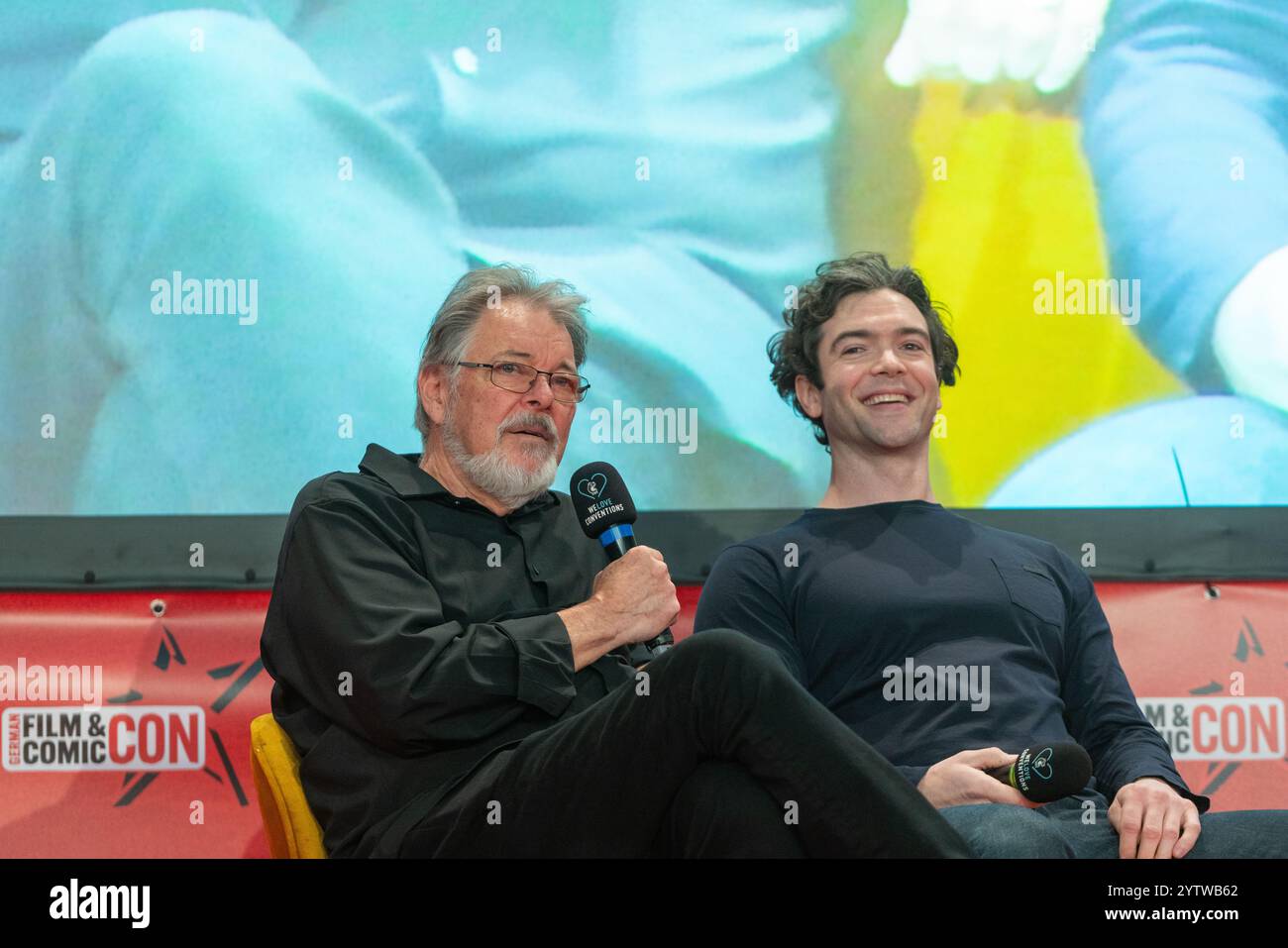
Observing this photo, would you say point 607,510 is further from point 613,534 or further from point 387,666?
point 387,666

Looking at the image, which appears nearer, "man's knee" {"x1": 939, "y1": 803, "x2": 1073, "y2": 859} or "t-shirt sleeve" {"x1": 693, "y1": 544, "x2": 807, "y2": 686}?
"man's knee" {"x1": 939, "y1": 803, "x2": 1073, "y2": 859}

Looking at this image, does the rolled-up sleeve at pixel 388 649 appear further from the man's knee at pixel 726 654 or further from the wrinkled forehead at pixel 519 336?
the wrinkled forehead at pixel 519 336

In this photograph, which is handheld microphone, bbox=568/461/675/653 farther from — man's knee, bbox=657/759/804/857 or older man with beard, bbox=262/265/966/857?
man's knee, bbox=657/759/804/857

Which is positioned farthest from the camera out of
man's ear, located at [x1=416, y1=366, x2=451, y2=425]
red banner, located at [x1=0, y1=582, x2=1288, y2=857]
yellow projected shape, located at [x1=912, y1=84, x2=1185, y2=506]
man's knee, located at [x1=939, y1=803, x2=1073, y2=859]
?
yellow projected shape, located at [x1=912, y1=84, x2=1185, y2=506]

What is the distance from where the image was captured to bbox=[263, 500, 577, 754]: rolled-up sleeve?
189cm

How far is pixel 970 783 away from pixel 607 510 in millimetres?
731

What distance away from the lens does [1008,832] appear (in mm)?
1826

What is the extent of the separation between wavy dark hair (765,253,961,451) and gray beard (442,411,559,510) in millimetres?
618

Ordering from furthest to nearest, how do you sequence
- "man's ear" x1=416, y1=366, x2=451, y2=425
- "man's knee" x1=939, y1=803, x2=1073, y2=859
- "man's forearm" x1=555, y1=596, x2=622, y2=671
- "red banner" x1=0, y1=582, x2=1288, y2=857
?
"red banner" x1=0, y1=582, x2=1288, y2=857
"man's ear" x1=416, y1=366, x2=451, y2=425
"man's forearm" x1=555, y1=596, x2=622, y2=671
"man's knee" x1=939, y1=803, x2=1073, y2=859

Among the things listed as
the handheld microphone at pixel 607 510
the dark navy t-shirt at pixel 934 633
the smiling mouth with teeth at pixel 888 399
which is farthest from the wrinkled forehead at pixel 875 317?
the handheld microphone at pixel 607 510

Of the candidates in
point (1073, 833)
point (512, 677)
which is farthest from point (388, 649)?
point (1073, 833)

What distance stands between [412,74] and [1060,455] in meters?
1.75

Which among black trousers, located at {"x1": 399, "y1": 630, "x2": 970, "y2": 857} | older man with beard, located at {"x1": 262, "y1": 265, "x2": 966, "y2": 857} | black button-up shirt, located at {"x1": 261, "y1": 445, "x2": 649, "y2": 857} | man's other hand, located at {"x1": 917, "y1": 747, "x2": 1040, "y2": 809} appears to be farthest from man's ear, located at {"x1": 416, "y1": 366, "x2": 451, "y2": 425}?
man's other hand, located at {"x1": 917, "y1": 747, "x2": 1040, "y2": 809}

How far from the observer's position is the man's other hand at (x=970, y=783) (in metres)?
1.96
